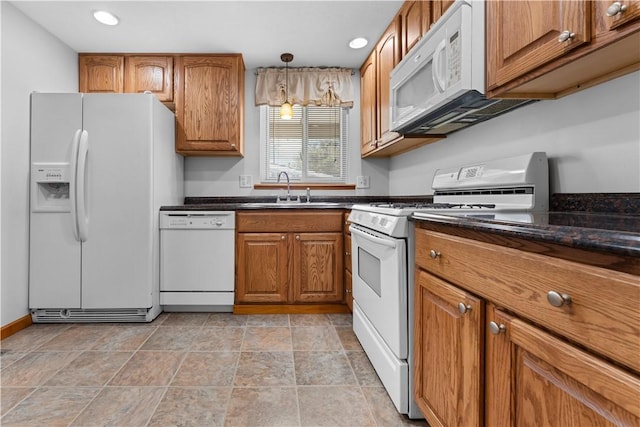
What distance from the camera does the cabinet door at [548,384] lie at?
0.53m

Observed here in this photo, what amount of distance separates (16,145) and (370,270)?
8.22 feet

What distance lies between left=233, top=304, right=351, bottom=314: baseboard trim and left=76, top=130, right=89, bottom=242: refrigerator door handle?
1.24 metres

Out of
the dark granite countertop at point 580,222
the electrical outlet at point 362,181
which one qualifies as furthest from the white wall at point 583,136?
the electrical outlet at point 362,181

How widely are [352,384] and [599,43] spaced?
1.59m

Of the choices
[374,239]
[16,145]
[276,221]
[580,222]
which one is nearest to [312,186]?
[276,221]

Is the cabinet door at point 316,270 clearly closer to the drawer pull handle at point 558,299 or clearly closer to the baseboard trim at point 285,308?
the baseboard trim at point 285,308

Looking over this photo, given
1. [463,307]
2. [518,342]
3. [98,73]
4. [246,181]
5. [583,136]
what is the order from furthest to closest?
[246,181]
[98,73]
[583,136]
[463,307]
[518,342]

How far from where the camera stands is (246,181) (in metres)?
3.34

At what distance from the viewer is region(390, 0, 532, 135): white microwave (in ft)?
4.63

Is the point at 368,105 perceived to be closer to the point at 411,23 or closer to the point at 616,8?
the point at 411,23

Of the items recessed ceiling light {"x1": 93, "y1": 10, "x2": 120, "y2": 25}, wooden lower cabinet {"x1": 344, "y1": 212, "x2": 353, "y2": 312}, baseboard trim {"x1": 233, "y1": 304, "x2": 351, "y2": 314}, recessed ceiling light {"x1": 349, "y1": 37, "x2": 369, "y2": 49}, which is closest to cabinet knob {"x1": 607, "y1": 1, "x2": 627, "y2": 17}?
wooden lower cabinet {"x1": 344, "y1": 212, "x2": 353, "y2": 312}

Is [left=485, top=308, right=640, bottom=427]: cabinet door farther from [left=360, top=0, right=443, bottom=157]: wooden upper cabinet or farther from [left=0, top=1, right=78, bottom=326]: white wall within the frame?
[left=0, top=1, right=78, bottom=326]: white wall

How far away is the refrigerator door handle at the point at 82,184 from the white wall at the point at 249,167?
0.97 metres

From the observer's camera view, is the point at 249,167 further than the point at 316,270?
Yes
